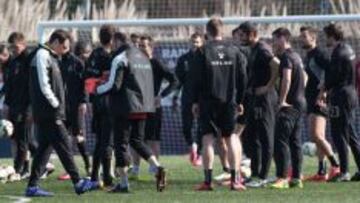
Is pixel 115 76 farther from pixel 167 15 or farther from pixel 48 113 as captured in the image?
pixel 167 15

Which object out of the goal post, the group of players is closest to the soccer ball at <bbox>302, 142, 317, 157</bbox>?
the goal post

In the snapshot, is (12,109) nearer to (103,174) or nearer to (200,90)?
(103,174)

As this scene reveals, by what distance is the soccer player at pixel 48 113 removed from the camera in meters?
15.7

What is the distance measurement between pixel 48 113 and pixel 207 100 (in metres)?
2.04

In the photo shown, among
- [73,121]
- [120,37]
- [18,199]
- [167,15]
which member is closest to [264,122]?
[120,37]

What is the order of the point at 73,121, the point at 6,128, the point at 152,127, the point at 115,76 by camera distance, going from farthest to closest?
the point at 152,127
the point at 6,128
the point at 73,121
the point at 115,76

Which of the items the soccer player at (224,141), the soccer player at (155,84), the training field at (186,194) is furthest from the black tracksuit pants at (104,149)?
the soccer player at (224,141)

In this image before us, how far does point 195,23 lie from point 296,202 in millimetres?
8486

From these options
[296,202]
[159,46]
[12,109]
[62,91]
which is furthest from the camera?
[159,46]

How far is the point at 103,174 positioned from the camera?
17.2m

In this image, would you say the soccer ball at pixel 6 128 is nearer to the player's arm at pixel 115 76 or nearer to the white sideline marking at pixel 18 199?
the white sideline marking at pixel 18 199

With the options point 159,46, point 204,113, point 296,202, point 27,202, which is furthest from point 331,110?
point 159,46

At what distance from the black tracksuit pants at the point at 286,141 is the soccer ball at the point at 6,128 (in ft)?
14.1

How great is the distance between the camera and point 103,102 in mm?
16953
